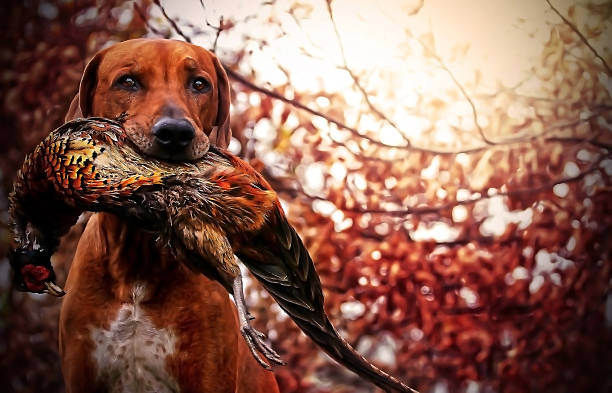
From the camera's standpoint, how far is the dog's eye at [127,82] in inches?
82.6

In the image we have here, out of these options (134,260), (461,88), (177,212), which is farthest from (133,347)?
(461,88)

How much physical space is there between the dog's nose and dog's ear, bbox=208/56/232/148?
1.30 ft

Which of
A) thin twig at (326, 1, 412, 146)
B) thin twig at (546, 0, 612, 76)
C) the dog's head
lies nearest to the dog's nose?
the dog's head

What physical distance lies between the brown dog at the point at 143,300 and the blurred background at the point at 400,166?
87 centimetres

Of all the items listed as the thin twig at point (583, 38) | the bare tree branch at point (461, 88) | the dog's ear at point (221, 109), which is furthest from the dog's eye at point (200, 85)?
the thin twig at point (583, 38)

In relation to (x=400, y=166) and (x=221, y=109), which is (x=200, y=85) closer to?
(x=221, y=109)

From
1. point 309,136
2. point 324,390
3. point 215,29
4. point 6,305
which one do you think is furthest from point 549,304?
point 6,305

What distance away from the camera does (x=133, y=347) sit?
6.84 ft

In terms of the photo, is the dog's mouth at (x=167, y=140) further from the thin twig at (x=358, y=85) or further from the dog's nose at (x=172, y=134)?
the thin twig at (x=358, y=85)

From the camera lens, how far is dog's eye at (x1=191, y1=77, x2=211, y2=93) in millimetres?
2170

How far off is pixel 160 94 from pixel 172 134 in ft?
0.60

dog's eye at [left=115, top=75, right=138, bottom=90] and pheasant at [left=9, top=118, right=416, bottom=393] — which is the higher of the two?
dog's eye at [left=115, top=75, right=138, bottom=90]

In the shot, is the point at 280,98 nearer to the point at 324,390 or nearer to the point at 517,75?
the point at 517,75

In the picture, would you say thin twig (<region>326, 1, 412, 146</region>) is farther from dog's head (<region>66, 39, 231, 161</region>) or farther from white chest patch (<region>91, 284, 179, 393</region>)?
white chest patch (<region>91, 284, 179, 393</region>)
